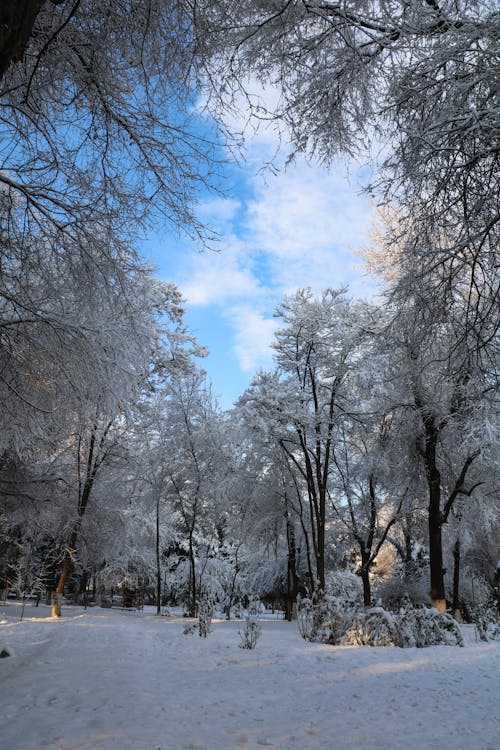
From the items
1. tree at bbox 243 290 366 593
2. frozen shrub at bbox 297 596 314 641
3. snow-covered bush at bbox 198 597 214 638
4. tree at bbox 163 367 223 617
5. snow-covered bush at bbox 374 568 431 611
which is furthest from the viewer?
snow-covered bush at bbox 374 568 431 611

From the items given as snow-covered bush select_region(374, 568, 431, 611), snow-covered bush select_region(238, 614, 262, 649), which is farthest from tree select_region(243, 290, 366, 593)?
snow-covered bush select_region(374, 568, 431, 611)

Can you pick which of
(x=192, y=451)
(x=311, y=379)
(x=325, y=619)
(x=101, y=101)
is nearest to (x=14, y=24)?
(x=101, y=101)

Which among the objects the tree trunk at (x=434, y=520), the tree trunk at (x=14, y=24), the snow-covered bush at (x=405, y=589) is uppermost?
the tree trunk at (x=14, y=24)

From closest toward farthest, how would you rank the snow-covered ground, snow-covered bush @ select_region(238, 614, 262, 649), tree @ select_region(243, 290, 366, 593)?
the snow-covered ground → snow-covered bush @ select_region(238, 614, 262, 649) → tree @ select_region(243, 290, 366, 593)

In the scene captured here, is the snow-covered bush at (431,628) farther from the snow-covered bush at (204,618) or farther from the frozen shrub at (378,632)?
the snow-covered bush at (204,618)

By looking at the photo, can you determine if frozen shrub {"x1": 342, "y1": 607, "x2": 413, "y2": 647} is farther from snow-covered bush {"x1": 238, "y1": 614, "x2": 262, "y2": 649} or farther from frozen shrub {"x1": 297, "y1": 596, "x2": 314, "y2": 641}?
snow-covered bush {"x1": 238, "y1": 614, "x2": 262, "y2": 649}

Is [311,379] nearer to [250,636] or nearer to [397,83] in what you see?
[250,636]

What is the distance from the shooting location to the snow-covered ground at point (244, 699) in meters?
3.31

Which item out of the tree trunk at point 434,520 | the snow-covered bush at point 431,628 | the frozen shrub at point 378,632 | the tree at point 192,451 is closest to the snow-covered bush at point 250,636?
the frozen shrub at point 378,632

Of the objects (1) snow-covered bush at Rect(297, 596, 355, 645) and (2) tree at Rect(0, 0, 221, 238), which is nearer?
(2) tree at Rect(0, 0, 221, 238)

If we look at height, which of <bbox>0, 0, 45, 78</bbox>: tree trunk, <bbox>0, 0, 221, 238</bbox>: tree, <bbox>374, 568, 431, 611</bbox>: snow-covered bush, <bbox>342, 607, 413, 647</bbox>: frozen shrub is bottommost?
<bbox>374, 568, 431, 611</bbox>: snow-covered bush

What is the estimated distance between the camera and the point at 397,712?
402 centimetres

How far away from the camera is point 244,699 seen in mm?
4461

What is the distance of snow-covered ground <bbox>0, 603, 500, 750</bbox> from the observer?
3311 millimetres
